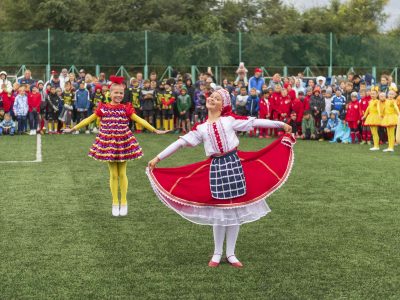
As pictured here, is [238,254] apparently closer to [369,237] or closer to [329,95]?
[369,237]

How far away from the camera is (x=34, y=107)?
74.2 feet

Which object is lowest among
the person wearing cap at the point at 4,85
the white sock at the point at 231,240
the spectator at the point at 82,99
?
the white sock at the point at 231,240

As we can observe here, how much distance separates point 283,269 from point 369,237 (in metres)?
1.72

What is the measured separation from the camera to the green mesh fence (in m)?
33.0

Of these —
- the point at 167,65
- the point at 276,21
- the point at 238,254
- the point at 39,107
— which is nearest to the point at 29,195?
the point at 238,254

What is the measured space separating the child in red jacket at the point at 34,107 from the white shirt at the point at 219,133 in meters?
16.2

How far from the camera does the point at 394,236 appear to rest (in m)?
8.26

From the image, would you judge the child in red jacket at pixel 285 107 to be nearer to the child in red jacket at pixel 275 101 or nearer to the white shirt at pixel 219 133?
the child in red jacket at pixel 275 101

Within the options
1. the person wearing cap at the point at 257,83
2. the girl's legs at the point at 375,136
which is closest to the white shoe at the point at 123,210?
the girl's legs at the point at 375,136

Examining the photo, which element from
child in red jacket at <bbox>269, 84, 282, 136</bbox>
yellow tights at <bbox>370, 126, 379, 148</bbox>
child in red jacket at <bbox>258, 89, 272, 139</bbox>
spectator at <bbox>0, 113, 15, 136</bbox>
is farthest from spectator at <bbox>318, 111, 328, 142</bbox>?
spectator at <bbox>0, 113, 15, 136</bbox>

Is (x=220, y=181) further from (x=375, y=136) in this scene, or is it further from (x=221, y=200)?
(x=375, y=136)

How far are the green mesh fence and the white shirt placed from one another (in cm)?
2634

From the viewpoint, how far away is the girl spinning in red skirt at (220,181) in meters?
6.97

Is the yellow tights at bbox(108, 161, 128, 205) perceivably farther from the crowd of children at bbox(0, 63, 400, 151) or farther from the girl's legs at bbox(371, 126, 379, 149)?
the crowd of children at bbox(0, 63, 400, 151)
